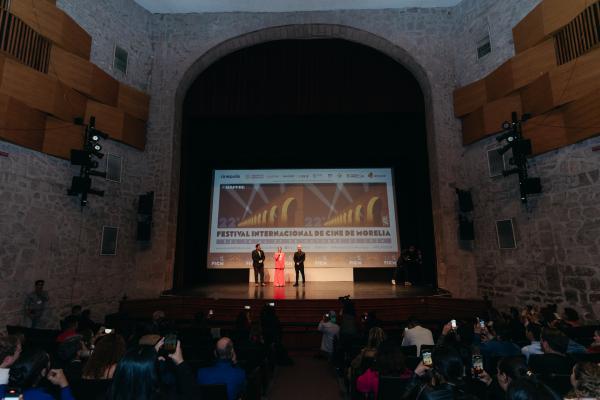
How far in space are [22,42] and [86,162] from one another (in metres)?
2.49

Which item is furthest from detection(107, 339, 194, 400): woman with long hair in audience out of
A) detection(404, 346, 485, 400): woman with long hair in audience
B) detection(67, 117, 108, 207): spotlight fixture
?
detection(67, 117, 108, 207): spotlight fixture

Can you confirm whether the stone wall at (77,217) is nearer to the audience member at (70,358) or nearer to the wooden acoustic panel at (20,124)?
the wooden acoustic panel at (20,124)

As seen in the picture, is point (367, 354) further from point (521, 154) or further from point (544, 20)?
point (544, 20)

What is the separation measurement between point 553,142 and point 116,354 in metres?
7.88

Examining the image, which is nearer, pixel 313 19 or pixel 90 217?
pixel 90 217

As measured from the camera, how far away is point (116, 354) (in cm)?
218

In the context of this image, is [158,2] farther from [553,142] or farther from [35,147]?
[553,142]

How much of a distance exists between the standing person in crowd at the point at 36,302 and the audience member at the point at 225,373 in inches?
202

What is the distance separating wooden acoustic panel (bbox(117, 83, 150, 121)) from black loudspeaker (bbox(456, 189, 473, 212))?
27.9ft

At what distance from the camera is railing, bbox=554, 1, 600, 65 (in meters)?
5.96

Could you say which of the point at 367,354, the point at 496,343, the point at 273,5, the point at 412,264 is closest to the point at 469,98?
the point at 412,264

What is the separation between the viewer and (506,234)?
7.46m

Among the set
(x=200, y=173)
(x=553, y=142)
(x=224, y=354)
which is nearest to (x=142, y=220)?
(x=200, y=173)

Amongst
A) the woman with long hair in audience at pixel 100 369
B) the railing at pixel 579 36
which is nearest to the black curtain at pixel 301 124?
the railing at pixel 579 36
